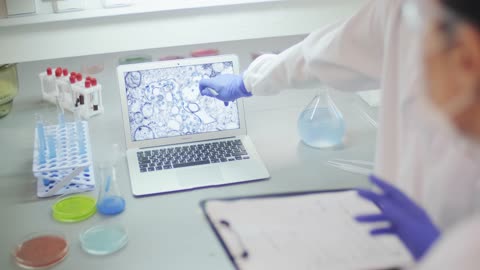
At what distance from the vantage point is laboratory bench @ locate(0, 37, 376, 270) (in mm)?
1070

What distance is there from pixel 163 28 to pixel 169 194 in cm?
48

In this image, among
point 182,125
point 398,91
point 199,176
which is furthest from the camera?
point 182,125

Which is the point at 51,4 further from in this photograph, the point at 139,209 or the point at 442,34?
the point at 442,34

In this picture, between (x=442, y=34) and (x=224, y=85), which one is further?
(x=224, y=85)

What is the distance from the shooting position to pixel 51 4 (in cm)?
137

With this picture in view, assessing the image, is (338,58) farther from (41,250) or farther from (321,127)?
(41,250)

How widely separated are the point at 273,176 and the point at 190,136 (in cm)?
25

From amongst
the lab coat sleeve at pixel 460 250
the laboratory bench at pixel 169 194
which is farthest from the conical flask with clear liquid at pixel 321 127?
the lab coat sleeve at pixel 460 250

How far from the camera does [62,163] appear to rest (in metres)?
1.25

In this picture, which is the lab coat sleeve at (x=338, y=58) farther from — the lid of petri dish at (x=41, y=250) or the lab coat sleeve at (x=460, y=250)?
the lid of petri dish at (x=41, y=250)

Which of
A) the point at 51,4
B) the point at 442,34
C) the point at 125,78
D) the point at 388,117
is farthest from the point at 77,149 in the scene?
the point at 442,34

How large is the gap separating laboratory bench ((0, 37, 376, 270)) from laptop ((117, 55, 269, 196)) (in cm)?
5

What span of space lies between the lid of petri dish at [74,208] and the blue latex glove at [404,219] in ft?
2.03

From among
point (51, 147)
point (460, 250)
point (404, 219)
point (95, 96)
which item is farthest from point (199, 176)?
point (460, 250)
